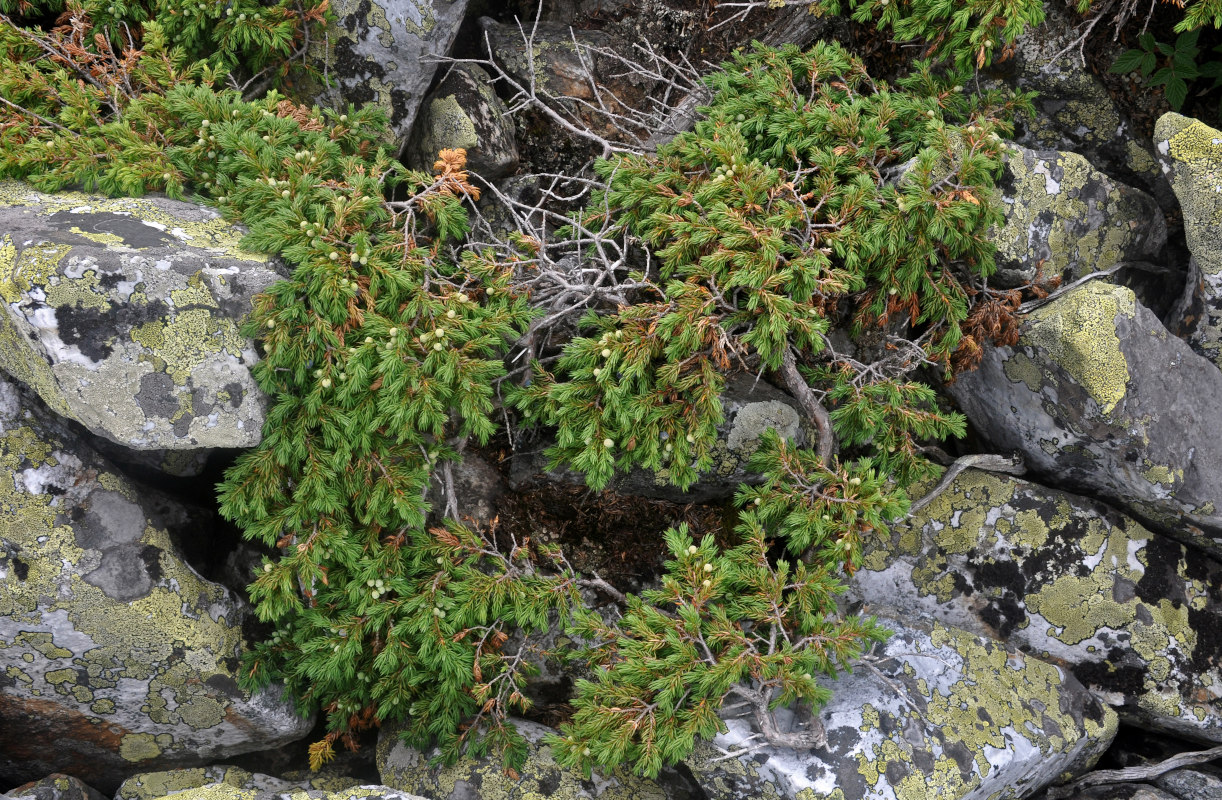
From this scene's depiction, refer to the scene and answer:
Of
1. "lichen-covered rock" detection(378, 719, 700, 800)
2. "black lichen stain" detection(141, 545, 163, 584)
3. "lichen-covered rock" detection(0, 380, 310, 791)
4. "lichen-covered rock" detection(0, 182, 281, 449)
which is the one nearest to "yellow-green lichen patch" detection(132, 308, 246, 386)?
"lichen-covered rock" detection(0, 182, 281, 449)

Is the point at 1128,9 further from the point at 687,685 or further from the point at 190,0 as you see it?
the point at 190,0

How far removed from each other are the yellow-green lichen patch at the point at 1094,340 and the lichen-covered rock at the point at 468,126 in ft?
13.9

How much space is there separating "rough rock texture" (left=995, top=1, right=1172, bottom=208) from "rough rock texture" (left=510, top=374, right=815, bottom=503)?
3.16 m

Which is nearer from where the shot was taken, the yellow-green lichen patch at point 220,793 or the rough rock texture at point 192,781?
the yellow-green lichen patch at point 220,793

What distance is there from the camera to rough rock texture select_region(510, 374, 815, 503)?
5473 millimetres

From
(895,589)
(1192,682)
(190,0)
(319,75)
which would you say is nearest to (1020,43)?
(895,589)

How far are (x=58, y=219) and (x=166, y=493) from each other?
6.42 ft

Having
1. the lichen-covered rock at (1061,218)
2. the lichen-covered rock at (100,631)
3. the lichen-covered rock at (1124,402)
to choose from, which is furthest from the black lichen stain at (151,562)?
the lichen-covered rock at (1061,218)

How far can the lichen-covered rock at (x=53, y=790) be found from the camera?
4.58 metres

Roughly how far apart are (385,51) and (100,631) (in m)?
4.46

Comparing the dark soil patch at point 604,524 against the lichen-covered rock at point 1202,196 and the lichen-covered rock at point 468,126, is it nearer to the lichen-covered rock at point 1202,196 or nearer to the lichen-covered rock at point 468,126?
the lichen-covered rock at point 468,126

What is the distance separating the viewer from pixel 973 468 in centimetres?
587

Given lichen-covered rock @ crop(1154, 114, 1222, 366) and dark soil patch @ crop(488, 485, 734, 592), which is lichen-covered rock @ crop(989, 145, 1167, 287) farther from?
dark soil patch @ crop(488, 485, 734, 592)

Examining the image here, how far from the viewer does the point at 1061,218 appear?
548cm
